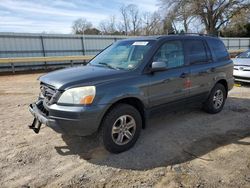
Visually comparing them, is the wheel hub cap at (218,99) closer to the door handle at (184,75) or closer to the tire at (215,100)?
the tire at (215,100)

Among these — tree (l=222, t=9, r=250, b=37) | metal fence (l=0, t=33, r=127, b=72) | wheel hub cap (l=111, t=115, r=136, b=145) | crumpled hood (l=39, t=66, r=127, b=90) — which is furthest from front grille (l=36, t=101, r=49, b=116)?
tree (l=222, t=9, r=250, b=37)

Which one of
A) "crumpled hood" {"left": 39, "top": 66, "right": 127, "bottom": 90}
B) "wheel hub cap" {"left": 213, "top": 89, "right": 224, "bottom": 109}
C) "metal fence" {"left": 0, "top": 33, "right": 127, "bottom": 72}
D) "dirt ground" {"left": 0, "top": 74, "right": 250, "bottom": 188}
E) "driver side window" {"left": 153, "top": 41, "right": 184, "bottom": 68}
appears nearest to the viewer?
"dirt ground" {"left": 0, "top": 74, "right": 250, "bottom": 188}

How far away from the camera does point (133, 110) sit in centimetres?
407

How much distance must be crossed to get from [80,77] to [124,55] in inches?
45.3

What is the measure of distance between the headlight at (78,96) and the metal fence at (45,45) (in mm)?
13655

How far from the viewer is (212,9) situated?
123 ft

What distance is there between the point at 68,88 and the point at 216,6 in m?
38.6

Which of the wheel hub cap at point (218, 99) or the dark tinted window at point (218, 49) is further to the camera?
the wheel hub cap at point (218, 99)

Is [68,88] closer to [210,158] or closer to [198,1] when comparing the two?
[210,158]

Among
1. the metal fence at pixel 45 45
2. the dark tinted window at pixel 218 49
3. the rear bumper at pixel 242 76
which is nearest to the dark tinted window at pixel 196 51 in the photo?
the dark tinted window at pixel 218 49

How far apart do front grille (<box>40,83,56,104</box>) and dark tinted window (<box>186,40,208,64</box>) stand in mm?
2803

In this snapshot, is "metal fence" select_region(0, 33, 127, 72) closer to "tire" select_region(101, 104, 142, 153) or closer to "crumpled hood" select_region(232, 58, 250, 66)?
"crumpled hood" select_region(232, 58, 250, 66)

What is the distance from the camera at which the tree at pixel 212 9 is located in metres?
36.2

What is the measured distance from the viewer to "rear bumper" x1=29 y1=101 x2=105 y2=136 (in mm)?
3539
